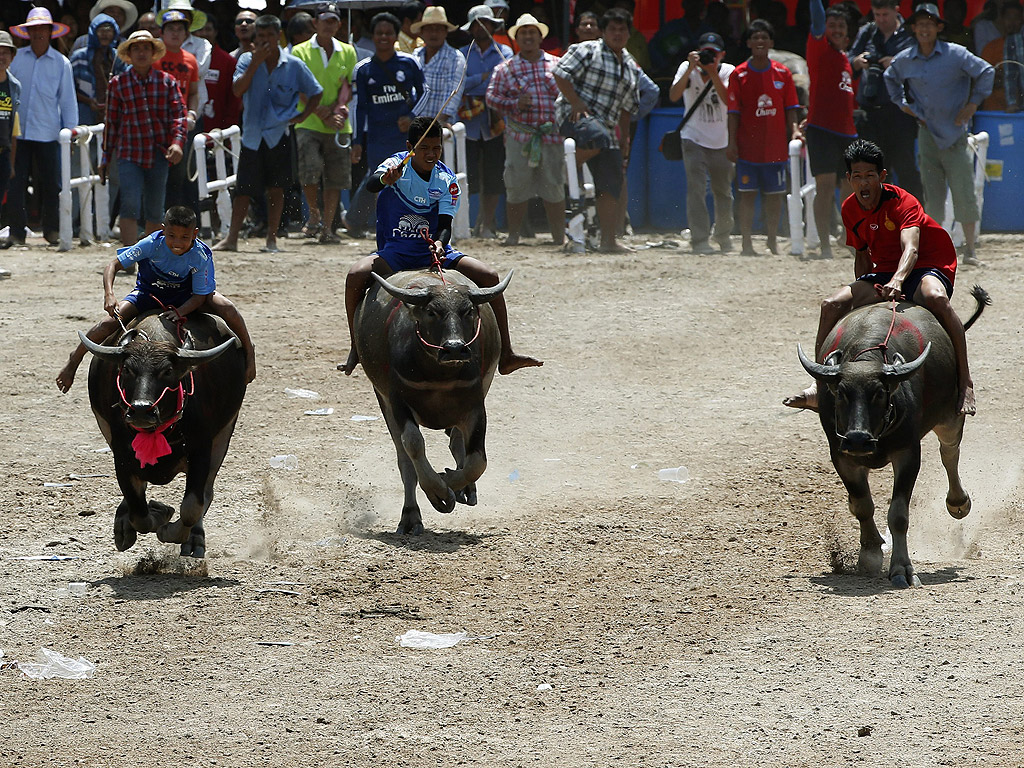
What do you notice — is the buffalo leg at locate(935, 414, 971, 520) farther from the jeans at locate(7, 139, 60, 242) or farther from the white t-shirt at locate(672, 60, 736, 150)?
the jeans at locate(7, 139, 60, 242)

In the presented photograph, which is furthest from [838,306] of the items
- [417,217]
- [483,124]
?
[483,124]

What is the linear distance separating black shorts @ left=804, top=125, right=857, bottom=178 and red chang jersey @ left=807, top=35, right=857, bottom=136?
0.07 metres

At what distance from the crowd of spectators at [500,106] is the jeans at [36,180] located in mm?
19

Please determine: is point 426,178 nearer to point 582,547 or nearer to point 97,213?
point 582,547

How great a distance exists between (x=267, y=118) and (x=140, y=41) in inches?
88.1

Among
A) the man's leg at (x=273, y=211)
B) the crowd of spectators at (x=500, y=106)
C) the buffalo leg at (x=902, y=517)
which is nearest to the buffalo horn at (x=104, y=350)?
the buffalo leg at (x=902, y=517)

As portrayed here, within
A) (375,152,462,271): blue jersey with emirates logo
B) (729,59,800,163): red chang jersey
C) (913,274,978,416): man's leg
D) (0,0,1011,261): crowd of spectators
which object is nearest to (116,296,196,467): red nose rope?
(375,152,462,271): blue jersey with emirates logo

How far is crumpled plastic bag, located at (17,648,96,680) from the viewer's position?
6.45 meters

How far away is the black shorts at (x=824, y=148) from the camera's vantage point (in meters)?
16.6

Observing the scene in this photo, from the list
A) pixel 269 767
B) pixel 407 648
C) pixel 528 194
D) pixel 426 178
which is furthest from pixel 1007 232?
pixel 269 767

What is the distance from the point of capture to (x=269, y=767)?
5.50 m

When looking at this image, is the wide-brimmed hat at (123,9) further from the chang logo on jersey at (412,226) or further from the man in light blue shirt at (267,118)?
the chang logo on jersey at (412,226)

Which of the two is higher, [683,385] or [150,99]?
[150,99]

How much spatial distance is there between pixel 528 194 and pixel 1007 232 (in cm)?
647
